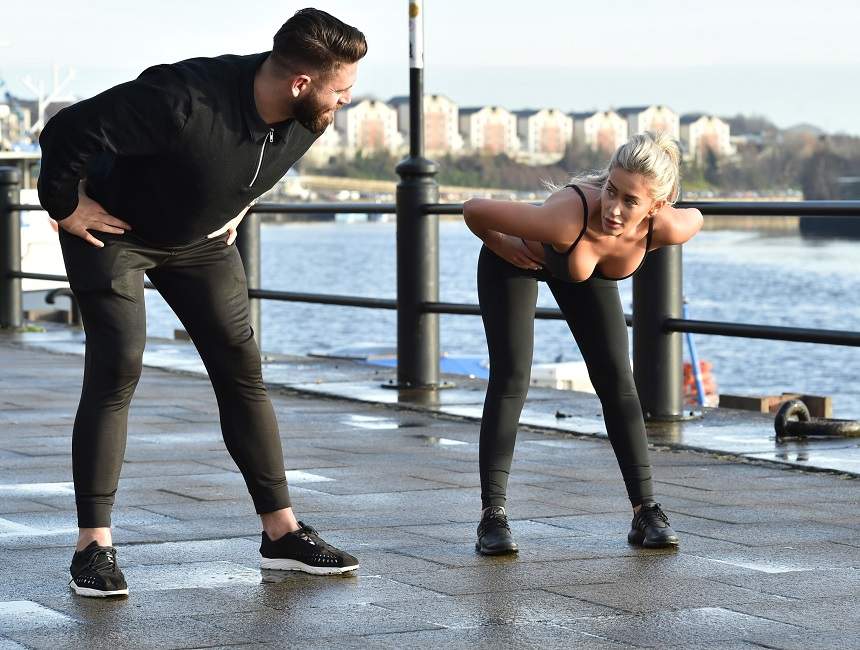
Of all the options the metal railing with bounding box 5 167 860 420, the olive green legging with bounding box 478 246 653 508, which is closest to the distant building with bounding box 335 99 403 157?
the metal railing with bounding box 5 167 860 420

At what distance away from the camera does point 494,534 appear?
174 inches

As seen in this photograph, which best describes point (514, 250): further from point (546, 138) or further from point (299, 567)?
point (546, 138)

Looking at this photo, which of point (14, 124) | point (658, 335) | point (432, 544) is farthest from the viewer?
point (14, 124)

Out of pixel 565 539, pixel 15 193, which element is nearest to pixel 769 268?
pixel 15 193

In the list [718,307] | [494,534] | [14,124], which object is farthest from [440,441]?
[718,307]

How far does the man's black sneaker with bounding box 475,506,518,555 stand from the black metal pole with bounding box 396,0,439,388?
396 centimetres

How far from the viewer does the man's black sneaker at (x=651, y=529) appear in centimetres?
450

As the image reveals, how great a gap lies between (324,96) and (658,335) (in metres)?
3.65

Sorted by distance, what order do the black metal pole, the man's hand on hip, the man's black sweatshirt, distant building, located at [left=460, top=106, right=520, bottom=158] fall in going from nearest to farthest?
the man's black sweatshirt → the man's hand on hip → the black metal pole → distant building, located at [left=460, top=106, right=520, bottom=158]

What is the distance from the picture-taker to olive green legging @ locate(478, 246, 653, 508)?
182 inches

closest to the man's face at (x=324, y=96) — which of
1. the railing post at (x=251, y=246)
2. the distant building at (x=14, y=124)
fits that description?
the railing post at (x=251, y=246)

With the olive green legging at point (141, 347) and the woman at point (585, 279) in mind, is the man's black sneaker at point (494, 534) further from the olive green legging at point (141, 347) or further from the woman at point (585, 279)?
the olive green legging at point (141, 347)

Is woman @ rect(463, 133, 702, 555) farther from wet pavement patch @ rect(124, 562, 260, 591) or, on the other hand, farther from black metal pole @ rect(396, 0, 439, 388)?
black metal pole @ rect(396, 0, 439, 388)

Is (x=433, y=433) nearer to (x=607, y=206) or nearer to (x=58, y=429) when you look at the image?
(x=58, y=429)
